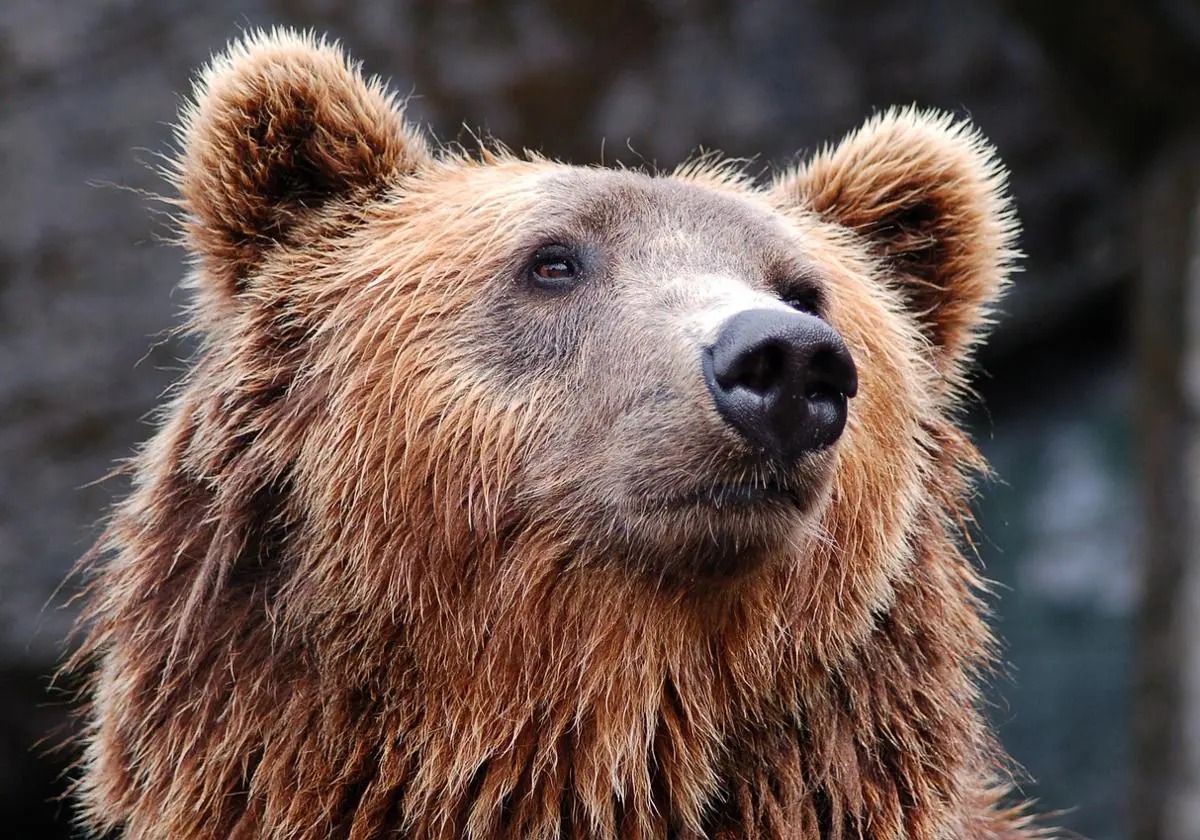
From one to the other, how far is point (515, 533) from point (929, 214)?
2058mm

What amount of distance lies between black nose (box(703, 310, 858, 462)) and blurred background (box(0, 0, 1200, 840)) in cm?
530

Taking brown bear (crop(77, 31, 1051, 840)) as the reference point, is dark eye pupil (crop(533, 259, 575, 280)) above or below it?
above

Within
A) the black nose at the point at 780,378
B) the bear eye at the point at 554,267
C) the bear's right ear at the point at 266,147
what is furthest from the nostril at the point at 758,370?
the bear's right ear at the point at 266,147

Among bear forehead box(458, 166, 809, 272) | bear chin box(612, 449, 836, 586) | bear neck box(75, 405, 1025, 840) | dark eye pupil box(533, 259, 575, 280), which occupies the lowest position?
bear neck box(75, 405, 1025, 840)

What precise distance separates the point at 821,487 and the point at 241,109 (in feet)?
7.06

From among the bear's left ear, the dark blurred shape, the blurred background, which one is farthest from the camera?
the dark blurred shape

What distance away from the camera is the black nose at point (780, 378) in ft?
11.5

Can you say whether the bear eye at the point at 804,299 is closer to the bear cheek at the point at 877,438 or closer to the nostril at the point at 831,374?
the bear cheek at the point at 877,438

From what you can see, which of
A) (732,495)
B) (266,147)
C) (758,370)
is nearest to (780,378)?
(758,370)

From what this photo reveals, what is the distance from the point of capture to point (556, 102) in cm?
1062

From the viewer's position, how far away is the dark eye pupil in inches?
171

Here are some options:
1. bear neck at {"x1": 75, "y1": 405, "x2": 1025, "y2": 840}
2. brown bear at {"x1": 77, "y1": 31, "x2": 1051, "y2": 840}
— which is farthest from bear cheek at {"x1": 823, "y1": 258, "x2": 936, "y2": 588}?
bear neck at {"x1": 75, "y1": 405, "x2": 1025, "y2": 840}

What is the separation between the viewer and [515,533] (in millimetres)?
4027

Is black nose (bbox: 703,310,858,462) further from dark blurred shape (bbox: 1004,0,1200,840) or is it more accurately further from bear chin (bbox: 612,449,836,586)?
dark blurred shape (bbox: 1004,0,1200,840)
